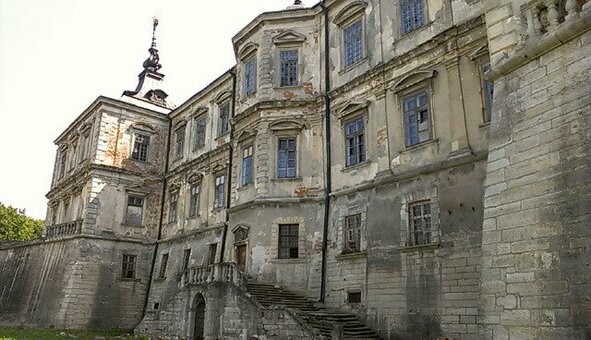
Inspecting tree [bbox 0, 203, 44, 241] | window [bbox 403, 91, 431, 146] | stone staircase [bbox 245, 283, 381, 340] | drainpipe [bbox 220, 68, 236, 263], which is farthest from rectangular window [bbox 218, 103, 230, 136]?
tree [bbox 0, 203, 44, 241]

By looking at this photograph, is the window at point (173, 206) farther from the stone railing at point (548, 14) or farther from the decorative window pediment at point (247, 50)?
the stone railing at point (548, 14)

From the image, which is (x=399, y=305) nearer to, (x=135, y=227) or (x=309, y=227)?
(x=309, y=227)

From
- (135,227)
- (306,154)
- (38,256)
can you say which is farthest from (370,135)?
(38,256)

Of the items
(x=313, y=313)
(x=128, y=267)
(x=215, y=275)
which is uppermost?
(x=128, y=267)

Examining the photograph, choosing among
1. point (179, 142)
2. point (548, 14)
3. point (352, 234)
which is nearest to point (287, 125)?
point (352, 234)

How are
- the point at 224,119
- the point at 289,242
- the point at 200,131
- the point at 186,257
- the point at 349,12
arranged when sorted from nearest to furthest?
the point at 289,242
the point at 349,12
the point at 224,119
the point at 186,257
the point at 200,131

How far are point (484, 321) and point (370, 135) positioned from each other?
1015 centimetres

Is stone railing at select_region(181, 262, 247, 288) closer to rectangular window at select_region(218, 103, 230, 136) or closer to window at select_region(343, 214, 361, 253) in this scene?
window at select_region(343, 214, 361, 253)

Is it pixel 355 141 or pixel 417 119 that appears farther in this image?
pixel 355 141

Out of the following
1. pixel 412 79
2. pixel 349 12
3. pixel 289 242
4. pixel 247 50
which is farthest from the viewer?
pixel 247 50

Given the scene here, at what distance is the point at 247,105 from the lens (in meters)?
21.1

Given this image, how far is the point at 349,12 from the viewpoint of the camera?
18.8m

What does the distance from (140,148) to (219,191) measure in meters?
8.52

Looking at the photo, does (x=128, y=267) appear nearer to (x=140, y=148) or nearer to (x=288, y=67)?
(x=140, y=148)
